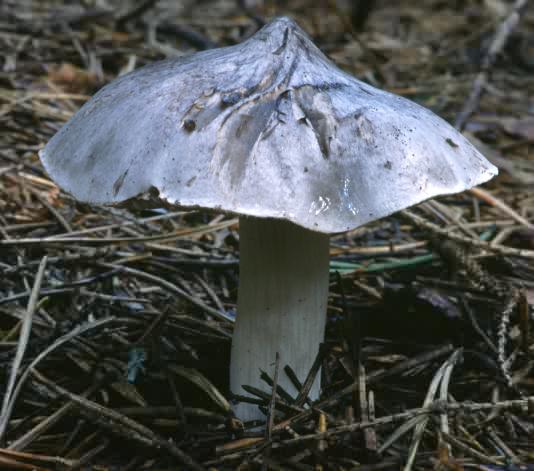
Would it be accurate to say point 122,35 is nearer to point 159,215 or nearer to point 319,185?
point 159,215

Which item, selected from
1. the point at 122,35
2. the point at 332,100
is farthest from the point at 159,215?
the point at 122,35

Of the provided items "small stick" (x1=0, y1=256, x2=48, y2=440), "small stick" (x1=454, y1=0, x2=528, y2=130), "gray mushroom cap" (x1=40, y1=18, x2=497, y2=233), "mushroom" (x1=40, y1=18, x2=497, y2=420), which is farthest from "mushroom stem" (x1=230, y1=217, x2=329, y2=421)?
"small stick" (x1=454, y1=0, x2=528, y2=130)

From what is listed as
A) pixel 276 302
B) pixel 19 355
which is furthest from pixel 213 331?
pixel 19 355

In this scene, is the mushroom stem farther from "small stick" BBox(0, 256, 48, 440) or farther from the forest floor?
"small stick" BBox(0, 256, 48, 440)

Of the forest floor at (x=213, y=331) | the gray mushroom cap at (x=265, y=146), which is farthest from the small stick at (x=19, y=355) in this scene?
the gray mushroom cap at (x=265, y=146)

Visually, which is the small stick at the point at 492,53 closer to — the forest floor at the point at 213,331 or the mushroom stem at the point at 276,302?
the forest floor at the point at 213,331

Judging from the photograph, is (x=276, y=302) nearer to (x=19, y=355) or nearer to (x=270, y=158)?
(x=270, y=158)
